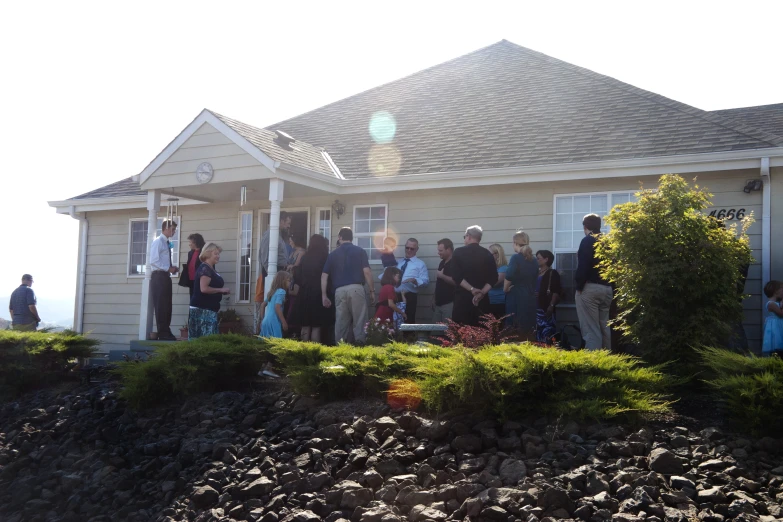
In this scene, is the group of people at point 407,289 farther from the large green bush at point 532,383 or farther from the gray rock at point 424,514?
the gray rock at point 424,514

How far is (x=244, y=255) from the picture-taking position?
1427cm

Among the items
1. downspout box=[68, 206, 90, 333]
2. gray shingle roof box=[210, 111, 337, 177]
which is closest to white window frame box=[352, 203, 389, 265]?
gray shingle roof box=[210, 111, 337, 177]

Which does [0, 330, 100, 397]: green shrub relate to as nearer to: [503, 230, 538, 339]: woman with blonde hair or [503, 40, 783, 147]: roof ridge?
[503, 230, 538, 339]: woman with blonde hair

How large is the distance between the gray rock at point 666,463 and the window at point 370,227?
8222 millimetres

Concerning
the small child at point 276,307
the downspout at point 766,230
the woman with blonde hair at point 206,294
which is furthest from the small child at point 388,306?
the downspout at point 766,230

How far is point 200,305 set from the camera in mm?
10227

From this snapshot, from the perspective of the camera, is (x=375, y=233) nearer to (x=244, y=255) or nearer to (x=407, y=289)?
(x=407, y=289)

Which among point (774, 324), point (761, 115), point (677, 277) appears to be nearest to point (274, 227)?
point (677, 277)

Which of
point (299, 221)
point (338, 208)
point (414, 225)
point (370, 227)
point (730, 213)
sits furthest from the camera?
point (299, 221)

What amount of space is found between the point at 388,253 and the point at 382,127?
4.39 metres

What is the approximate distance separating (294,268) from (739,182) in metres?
6.22

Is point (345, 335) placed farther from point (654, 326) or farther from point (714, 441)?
point (714, 441)

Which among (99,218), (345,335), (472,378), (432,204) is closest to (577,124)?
(432,204)

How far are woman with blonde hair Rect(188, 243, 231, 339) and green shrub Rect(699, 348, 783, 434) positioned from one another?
640cm
